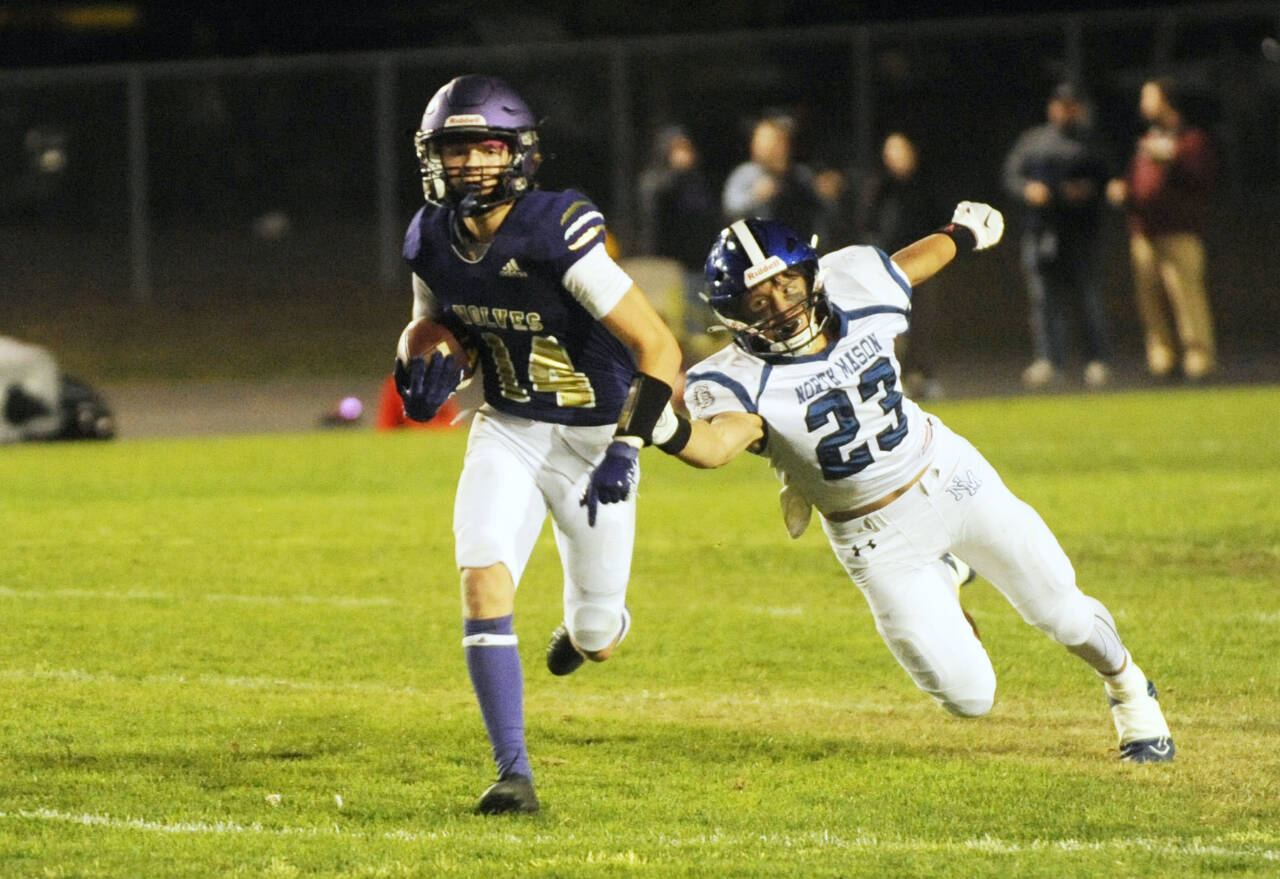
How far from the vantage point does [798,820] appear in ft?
17.8

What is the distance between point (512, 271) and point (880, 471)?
1.19 meters

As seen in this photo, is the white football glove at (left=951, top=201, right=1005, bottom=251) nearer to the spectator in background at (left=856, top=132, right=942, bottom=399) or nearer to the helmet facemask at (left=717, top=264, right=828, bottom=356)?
the helmet facemask at (left=717, top=264, right=828, bottom=356)

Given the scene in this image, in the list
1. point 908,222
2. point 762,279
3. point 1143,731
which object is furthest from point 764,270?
point 908,222

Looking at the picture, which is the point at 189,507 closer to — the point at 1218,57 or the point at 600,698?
the point at 600,698

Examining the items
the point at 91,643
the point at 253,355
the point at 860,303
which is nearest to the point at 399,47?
the point at 253,355

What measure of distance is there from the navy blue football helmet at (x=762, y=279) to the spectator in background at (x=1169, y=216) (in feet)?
35.6

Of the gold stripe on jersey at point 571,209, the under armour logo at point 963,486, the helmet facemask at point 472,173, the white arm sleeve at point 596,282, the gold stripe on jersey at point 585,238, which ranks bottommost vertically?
the under armour logo at point 963,486

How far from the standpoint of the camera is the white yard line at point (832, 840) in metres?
5.06

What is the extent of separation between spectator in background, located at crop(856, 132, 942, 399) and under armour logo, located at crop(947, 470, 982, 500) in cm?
1038

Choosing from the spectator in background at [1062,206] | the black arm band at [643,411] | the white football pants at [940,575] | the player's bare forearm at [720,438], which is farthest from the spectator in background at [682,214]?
the black arm band at [643,411]

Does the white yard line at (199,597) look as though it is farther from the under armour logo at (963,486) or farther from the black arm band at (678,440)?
the black arm band at (678,440)

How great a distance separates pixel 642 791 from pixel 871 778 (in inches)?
25.8

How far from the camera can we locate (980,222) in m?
6.86

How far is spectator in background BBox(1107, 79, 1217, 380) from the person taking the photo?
16.5m
